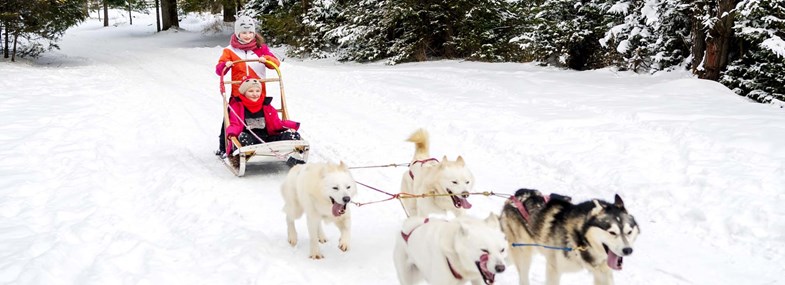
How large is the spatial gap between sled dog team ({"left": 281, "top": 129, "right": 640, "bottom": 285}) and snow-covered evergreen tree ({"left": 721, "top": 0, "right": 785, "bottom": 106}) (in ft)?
26.9

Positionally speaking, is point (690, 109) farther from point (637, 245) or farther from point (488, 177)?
point (637, 245)

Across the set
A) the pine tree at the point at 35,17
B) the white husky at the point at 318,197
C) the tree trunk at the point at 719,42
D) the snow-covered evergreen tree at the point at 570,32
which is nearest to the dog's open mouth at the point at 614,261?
the white husky at the point at 318,197

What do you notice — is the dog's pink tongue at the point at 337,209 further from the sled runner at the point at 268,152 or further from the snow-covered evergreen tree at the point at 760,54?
the snow-covered evergreen tree at the point at 760,54

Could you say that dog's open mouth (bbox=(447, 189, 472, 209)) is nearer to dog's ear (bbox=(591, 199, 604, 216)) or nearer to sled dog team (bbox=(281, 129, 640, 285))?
sled dog team (bbox=(281, 129, 640, 285))

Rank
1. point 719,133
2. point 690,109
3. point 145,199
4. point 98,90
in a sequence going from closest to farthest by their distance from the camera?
point 145,199
point 719,133
point 690,109
point 98,90

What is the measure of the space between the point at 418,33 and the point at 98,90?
11036 mm

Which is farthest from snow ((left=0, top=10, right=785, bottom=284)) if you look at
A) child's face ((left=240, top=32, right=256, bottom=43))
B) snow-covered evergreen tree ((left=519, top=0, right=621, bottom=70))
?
snow-covered evergreen tree ((left=519, top=0, right=621, bottom=70))

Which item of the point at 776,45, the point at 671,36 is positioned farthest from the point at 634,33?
the point at 776,45

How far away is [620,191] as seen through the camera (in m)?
6.32

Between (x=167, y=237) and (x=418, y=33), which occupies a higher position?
(x=418, y=33)

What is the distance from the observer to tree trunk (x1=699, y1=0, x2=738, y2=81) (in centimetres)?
1081

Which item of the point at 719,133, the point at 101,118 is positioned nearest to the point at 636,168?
the point at 719,133

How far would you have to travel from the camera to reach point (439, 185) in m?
4.62

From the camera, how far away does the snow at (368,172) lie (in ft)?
14.9
